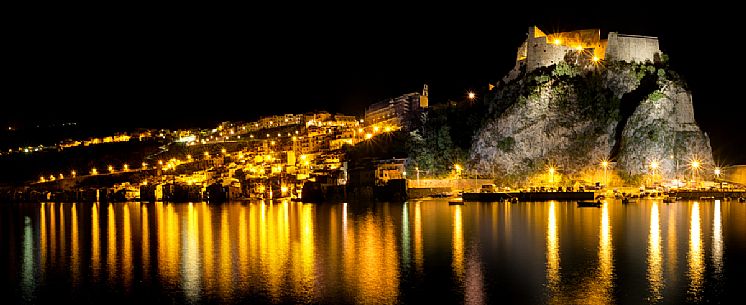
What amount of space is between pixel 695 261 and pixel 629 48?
23.4 metres

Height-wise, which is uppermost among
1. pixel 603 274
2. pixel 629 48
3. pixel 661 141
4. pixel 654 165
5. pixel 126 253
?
pixel 629 48

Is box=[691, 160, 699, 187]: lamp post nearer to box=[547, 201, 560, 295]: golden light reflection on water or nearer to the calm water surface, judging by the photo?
the calm water surface

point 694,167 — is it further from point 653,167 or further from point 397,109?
point 397,109

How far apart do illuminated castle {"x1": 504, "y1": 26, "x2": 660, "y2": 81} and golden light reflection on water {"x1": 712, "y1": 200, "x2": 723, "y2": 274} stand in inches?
503

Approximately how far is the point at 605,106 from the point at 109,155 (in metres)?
49.6

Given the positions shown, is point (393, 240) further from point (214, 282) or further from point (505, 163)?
point (505, 163)

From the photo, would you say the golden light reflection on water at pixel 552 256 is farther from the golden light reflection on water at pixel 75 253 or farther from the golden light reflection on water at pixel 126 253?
the golden light reflection on water at pixel 75 253

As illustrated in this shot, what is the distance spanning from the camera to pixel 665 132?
35.1 metres

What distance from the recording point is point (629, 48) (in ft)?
127

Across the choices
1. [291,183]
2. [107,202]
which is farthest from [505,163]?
[107,202]

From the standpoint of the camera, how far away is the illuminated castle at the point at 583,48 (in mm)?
38594

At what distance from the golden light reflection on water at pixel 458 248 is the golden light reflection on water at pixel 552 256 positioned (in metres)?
1.93

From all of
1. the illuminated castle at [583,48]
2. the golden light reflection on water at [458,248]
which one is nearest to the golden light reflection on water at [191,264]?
the golden light reflection on water at [458,248]

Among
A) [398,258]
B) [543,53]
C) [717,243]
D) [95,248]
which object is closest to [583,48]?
[543,53]
